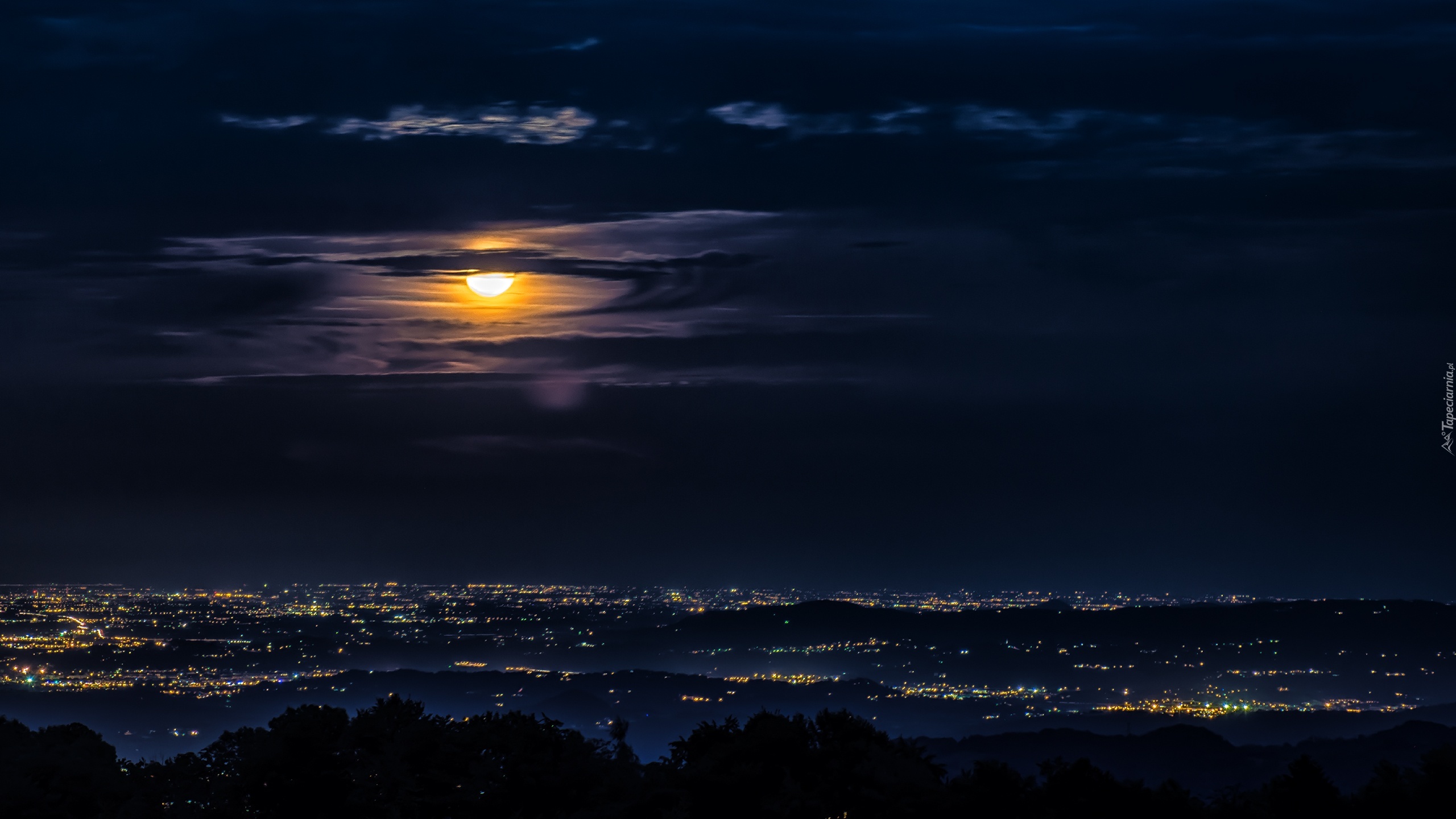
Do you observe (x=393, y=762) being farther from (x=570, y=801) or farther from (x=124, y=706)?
(x=124, y=706)

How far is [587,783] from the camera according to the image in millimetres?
26188

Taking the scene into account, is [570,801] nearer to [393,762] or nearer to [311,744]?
[393,762]

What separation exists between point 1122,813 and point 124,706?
446 ft

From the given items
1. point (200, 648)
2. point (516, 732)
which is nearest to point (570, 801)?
point (516, 732)

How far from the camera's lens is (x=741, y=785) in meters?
27.1

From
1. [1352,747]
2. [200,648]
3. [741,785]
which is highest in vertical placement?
[741,785]

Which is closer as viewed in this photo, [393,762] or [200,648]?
[393,762]

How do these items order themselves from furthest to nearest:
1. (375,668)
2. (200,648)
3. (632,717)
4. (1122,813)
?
(200,648)
(375,668)
(632,717)
(1122,813)

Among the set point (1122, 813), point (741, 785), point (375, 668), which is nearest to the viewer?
point (1122, 813)

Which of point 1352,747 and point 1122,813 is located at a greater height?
point 1122,813

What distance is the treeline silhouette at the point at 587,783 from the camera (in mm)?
25500

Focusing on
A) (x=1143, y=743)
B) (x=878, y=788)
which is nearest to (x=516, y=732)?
(x=878, y=788)

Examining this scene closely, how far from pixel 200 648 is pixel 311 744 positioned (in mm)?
182799

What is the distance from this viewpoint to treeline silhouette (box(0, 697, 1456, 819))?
25.5 meters
